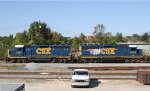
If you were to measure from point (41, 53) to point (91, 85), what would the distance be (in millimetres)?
29035

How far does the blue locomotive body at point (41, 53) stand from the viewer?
5516 cm

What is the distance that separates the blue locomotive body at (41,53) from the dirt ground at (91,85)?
25125 mm

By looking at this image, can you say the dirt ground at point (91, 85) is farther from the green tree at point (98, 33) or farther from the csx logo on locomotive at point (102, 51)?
the green tree at point (98, 33)

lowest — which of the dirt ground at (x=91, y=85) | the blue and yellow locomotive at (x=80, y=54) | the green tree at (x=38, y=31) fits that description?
the dirt ground at (x=91, y=85)

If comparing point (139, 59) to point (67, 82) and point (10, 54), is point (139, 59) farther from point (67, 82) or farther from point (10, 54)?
point (67, 82)

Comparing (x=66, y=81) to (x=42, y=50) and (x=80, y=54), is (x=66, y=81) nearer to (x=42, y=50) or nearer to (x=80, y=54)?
(x=80, y=54)

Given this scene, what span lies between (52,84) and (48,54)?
2754cm

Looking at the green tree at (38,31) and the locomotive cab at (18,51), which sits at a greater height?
the green tree at (38,31)

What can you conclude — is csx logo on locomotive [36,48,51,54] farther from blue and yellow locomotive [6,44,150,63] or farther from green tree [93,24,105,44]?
green tree [93,24,105,44]

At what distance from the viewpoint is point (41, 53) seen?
184 feet

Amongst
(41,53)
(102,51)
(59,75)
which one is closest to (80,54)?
(102,51)

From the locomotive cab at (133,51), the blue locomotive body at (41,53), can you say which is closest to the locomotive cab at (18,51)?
the blue locomotive body at (41,53)

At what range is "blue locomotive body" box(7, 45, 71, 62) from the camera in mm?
55156

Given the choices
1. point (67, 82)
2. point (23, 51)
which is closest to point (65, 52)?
point (23, 51)
